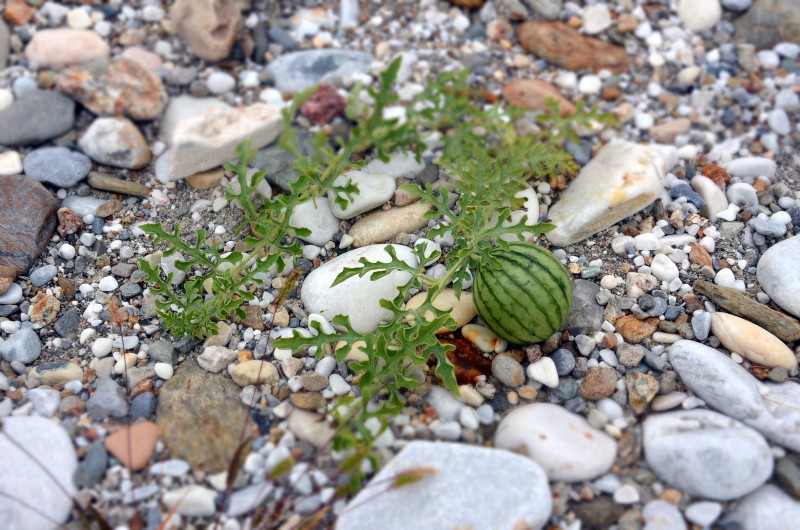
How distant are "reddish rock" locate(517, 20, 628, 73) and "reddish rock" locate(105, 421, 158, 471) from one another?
3.28m

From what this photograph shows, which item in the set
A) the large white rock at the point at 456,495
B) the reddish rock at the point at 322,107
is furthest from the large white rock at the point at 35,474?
the reddish rock at the point at 322,107

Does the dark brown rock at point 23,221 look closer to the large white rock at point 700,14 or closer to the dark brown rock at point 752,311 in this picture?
the dark brown rock at point 752,311

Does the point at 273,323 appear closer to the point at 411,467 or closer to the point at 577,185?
the point at 411,467

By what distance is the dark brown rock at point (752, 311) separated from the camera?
122 inches

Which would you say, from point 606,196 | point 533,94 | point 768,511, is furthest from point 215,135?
point 768,511

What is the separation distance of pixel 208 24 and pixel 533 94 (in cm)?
202

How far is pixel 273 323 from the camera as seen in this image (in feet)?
10.7

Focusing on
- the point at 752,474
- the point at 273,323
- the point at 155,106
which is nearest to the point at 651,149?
the point at 752,474

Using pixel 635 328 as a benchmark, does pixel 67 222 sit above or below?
above

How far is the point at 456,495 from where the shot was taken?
2.56 m

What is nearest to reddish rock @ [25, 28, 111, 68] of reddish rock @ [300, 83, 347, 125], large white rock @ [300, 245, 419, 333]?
reddish rock @ [300, 83, 347, 125]

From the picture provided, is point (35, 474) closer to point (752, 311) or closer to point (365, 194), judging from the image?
point (365, 194)

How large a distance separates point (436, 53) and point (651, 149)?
154cm

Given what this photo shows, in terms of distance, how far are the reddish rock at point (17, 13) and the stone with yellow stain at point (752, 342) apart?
438 centimetres
